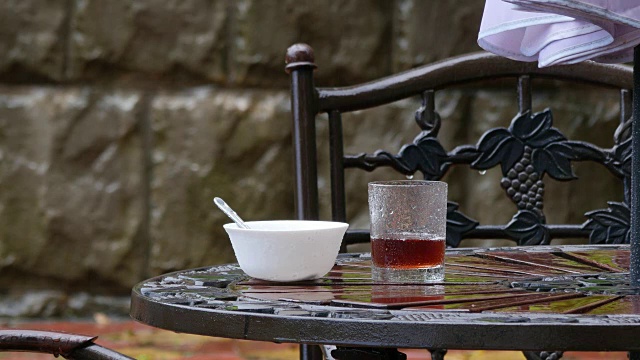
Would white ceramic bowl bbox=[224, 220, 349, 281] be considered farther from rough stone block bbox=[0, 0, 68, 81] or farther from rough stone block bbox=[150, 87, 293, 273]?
rough stone block bbox=[0, 0, 68, 81]

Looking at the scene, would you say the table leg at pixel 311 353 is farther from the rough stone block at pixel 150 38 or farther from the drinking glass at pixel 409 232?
the rough stone block at pixel 150 38

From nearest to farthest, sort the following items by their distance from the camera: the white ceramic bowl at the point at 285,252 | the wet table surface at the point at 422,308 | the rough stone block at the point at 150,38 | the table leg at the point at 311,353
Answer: the wet table surface at the point at 422,308 < the white ceramic bowl at the point at 285,252 < the table leg at the point at 311,353 < the rough stone block at the point at 150,38

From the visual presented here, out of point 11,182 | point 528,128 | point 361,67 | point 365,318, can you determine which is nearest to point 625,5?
point 365,318

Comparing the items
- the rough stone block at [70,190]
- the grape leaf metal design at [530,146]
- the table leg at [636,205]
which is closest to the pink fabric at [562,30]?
the table leg at [636,205]

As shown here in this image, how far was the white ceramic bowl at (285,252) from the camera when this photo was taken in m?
0.92

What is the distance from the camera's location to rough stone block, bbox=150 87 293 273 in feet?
9.96

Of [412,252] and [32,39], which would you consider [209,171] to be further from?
[412,252]

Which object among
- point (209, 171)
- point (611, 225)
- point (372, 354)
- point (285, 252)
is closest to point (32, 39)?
point (209, 171)

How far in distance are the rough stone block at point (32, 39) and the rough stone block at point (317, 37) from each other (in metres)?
0.57

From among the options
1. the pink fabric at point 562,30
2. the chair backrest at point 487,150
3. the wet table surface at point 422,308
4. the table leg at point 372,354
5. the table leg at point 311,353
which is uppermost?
the pink fabric at point 562,30

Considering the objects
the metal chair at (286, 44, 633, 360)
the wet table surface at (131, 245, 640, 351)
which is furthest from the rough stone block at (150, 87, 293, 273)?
the wet table surface at (131, 245, 640, 351)

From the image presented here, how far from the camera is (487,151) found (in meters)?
1.51

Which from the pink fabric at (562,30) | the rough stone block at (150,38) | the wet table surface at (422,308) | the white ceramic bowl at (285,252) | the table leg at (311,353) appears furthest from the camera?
the rough stone block at (150,38)

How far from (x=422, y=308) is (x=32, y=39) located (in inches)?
101
